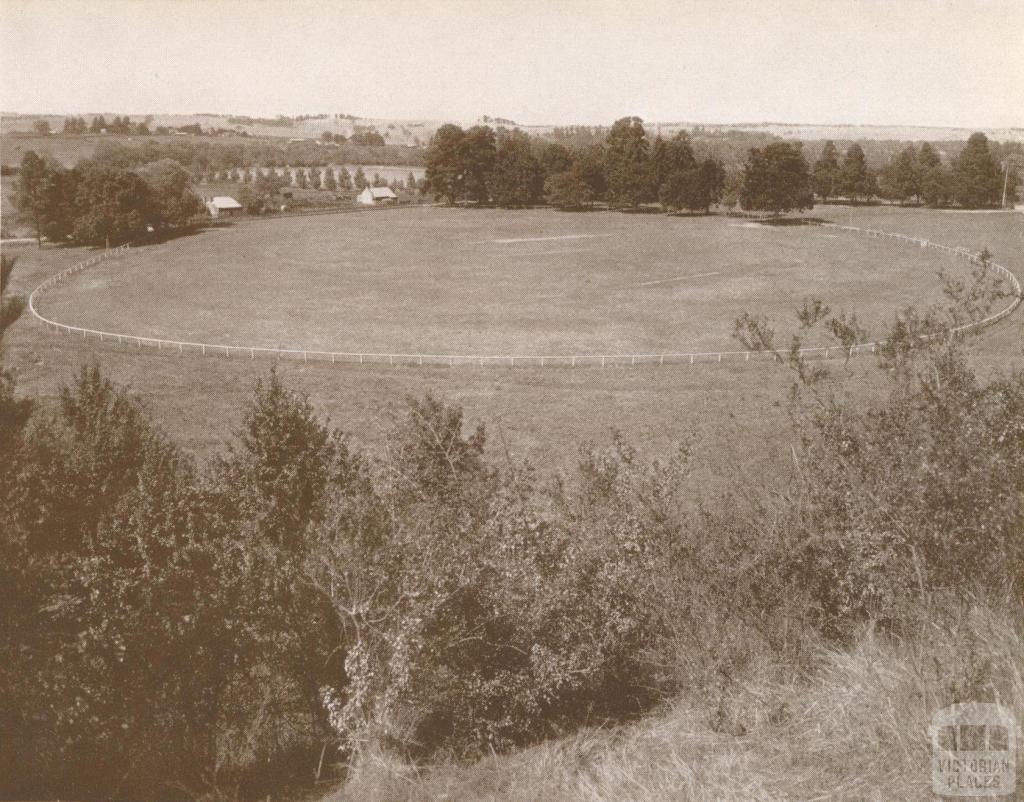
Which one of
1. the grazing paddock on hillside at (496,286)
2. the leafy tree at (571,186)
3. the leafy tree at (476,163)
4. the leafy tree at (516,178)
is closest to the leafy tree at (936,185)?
the grazing paddock on hillside at (496,286)

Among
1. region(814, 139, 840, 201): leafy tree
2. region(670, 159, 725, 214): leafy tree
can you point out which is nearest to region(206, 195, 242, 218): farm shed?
region(670, 159, 725, 214): leafy tree

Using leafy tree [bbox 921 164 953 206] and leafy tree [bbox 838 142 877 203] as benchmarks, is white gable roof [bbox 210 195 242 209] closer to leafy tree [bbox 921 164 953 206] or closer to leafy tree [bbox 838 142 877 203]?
leafy tree [bbox 838 142 877 203]

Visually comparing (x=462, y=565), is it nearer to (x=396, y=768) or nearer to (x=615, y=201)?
(x=396, y=768)

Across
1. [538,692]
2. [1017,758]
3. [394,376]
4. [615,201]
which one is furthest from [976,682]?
[615,201]

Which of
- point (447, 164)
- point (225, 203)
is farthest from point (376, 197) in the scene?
point (225, 203)

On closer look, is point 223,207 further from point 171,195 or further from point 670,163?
point 670,163

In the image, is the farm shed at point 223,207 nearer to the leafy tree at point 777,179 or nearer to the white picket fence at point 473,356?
the leafy tree at point 777,179

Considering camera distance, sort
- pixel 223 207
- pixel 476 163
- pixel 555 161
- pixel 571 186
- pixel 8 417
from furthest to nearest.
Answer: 1. pixel 476 163
2. pixel 555 161
3. pixel 223 207
4. pixel 571 186
5. pixel 8 417
